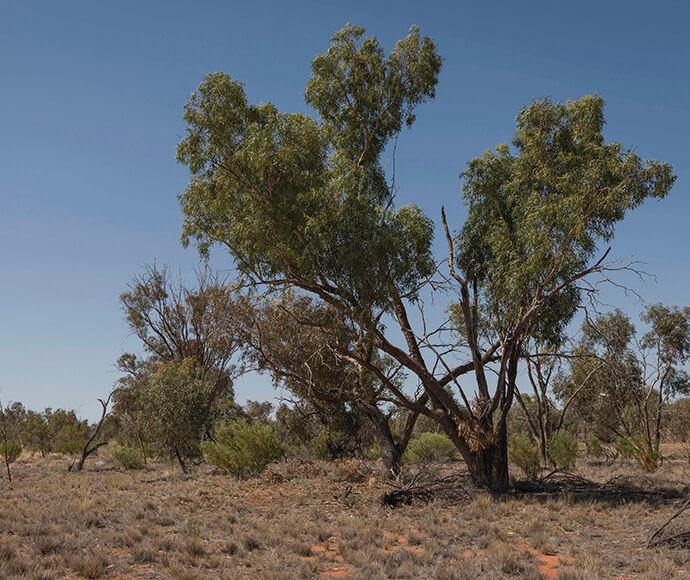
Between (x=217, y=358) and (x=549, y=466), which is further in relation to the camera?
(x=217, y=358)

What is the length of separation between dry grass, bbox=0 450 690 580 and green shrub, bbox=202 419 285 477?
9.92 feet

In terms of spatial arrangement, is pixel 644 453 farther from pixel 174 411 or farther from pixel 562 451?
pixel 174 411

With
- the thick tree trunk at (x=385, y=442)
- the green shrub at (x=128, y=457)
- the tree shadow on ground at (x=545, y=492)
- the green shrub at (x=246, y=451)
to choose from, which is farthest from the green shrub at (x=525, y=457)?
the green shrub at (x=128, y=457)

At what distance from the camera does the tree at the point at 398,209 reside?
1298 centimetres

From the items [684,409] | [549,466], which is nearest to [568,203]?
[549,466]

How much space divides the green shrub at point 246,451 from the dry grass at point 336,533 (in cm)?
302

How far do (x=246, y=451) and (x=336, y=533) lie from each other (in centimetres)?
986

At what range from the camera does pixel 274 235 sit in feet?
43.3

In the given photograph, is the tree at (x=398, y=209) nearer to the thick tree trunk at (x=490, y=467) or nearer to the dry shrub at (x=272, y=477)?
the thick tree trunk at (x=490, y=467)

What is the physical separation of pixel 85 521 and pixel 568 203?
12721mm

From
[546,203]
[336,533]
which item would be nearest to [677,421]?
[546,203]

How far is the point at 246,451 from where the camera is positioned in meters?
19.4

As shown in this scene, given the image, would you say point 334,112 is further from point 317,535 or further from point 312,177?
point 317,535

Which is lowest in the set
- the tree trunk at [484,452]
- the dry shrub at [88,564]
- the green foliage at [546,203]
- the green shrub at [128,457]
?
the green shrub at [128,457]
